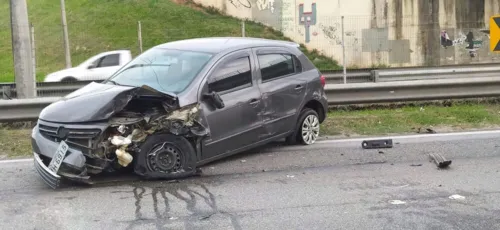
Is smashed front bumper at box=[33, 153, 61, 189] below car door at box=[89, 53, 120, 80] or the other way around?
below

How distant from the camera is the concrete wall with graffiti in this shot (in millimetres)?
22609

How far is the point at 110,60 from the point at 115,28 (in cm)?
894

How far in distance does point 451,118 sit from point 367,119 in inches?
55.4

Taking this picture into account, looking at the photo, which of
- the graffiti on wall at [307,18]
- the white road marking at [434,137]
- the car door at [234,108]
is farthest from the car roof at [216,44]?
the graffiti on wall at [307,18]

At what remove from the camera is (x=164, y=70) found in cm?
711

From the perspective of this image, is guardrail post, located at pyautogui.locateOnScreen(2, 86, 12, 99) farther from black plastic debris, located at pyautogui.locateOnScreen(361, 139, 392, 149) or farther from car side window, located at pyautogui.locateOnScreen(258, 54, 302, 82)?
black plastic debris, located at pyautogui.locateOnScreen(361, 139, 392, 149)

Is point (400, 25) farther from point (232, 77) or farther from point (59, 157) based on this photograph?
point (59, 157)

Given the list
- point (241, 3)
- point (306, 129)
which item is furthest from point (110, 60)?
point (241, 3)

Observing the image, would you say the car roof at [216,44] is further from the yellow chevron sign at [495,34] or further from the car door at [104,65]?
the car door at [104,65]

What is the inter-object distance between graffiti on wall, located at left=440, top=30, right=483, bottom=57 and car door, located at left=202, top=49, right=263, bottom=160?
17722 mm

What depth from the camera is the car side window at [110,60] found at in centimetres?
1631

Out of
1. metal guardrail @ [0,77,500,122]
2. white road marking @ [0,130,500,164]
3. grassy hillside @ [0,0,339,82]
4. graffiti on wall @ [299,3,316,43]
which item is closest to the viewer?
white road marking @ [0,130,500,164]

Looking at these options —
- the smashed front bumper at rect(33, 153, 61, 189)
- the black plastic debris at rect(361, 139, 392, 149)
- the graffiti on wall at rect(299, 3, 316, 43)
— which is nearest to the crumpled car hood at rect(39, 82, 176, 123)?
the smashed front bumper at rect(33, 153, 61, 189)

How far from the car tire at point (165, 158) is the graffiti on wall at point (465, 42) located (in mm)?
18987
